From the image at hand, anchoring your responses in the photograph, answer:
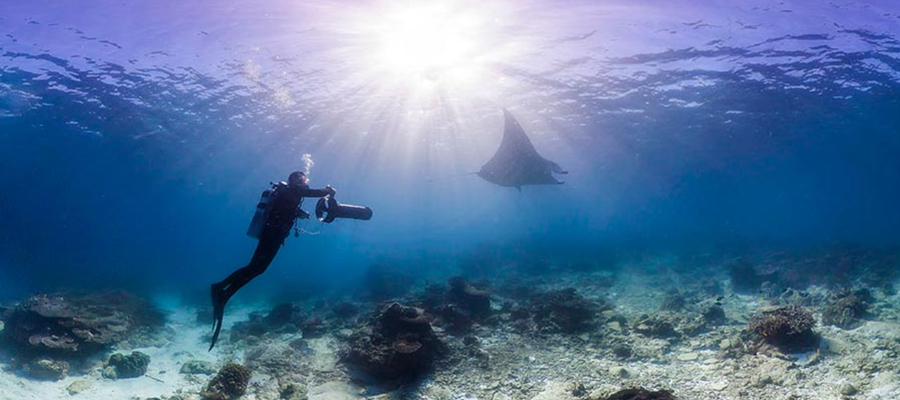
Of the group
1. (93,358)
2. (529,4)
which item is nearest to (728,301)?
(529,4)

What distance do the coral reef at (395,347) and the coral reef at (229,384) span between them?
6.74 ft

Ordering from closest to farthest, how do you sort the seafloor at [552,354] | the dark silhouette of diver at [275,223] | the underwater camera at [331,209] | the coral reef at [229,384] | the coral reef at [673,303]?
the underwater camera at [331,209]
the dark silhouette of diver at [275,223]
the seafloor at [552,354]
the coral reef at [229,384]
the coral reef at [673,303]

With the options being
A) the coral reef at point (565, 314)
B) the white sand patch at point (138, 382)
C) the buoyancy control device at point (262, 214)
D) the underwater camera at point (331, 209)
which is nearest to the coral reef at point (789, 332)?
the coral reef at point (565, 314)

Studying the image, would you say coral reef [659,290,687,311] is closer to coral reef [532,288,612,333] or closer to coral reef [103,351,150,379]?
coral reef [532,288,612,333]

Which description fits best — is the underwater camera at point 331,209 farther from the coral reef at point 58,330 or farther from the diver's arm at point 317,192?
the coral reef at point 58,330

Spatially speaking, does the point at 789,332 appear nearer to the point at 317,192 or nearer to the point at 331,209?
the point at 331,209

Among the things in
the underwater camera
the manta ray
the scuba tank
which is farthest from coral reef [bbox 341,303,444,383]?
the manta ray

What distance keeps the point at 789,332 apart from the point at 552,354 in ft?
14.6

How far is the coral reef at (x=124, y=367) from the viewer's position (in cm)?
948

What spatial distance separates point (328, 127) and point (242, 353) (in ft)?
64.0

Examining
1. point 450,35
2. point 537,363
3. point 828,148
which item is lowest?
point 828,148

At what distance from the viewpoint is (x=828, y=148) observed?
38594 mm

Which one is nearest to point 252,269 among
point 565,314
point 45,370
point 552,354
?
point 552,354

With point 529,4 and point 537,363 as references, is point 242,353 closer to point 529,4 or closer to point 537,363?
point 537,363
